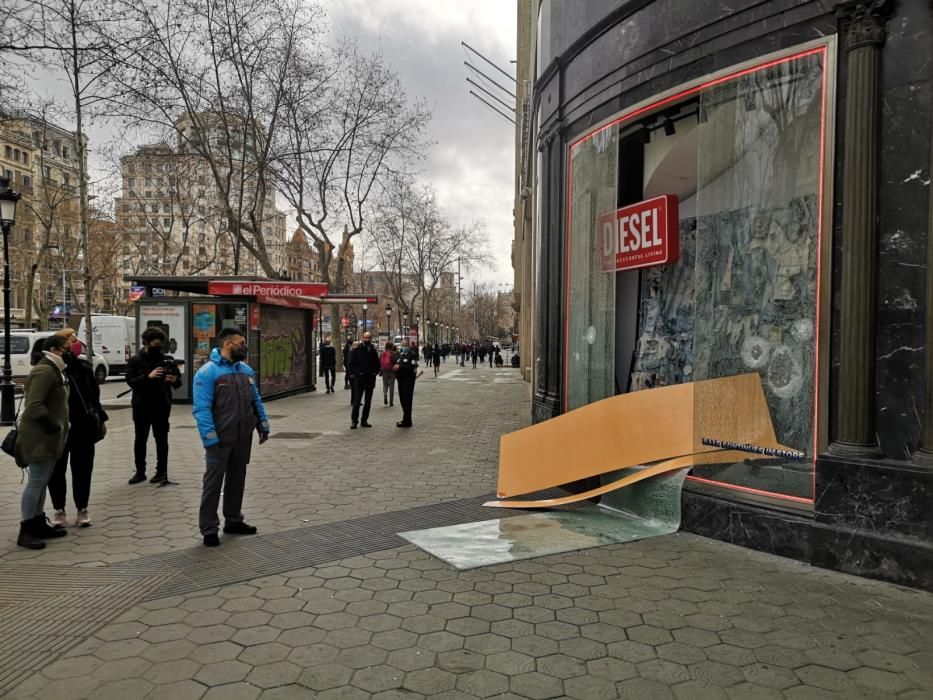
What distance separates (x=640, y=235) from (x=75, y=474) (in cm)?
584

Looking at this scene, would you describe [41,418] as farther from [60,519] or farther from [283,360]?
[283,360]

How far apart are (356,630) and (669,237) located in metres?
4.84

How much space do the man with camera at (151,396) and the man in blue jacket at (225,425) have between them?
2.43 m

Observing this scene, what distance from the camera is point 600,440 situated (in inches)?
242

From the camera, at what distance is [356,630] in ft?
11.4

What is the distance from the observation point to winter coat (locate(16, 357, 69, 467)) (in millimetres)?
4820

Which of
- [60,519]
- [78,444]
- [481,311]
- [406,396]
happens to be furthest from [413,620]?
[481,311]

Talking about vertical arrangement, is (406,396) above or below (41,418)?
below

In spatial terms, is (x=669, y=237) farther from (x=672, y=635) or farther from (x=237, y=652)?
(x=237, y=652)

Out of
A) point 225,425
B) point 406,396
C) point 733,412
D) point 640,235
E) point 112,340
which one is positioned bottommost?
point 406,396

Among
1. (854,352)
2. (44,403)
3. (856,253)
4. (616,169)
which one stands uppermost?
(616,169)

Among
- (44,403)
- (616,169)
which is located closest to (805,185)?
(616,169)

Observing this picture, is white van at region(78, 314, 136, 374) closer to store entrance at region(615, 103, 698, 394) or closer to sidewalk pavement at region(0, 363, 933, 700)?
sidewalk pavement at region(0, 363, 933, 700)

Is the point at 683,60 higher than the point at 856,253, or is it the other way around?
the point at 683,60
